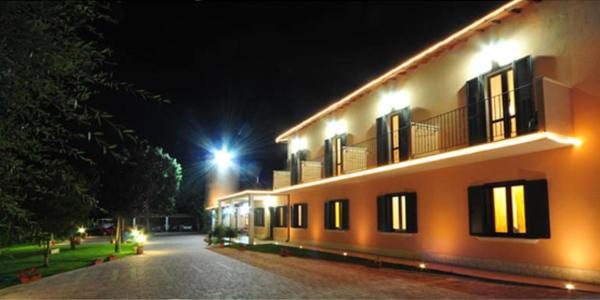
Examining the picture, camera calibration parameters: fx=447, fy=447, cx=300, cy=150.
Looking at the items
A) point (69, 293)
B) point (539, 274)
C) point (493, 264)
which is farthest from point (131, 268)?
point (539, 274)

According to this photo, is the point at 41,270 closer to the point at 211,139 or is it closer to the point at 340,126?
the point at 340,126

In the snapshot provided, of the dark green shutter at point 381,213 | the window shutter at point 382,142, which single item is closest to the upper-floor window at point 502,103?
the window shutter at point 382,142

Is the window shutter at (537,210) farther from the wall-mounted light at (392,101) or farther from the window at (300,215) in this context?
the window at (300,215)

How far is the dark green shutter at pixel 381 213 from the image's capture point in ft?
53.6

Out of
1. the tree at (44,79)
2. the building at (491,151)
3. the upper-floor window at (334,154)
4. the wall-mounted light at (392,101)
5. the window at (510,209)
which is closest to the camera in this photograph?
the tree at (44,79)

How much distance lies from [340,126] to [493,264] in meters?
10.4

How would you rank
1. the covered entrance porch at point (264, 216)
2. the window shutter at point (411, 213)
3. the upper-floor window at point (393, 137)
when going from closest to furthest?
the window shutter at point (411, 213) → the upper-floor window at point (393, 137) → the covered entrance porch at point (264, 216)

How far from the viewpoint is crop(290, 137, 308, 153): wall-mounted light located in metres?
24.9

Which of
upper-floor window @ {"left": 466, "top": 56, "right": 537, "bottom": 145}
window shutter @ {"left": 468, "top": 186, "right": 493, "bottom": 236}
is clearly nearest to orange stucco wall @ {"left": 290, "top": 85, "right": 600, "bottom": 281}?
window shutter @ {"left": 468, "top": 186, "right": 493, "bottom": 236}

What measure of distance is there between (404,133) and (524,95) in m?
4.97

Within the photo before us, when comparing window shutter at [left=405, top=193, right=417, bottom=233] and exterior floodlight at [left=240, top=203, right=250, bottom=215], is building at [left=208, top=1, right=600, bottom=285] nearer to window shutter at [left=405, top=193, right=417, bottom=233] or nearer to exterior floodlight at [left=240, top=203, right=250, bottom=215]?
window shutter at [left=405, top=193, right=417, bottom=233]

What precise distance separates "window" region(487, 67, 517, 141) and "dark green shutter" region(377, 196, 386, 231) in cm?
573

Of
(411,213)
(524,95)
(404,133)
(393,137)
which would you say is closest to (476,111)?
(524,95)

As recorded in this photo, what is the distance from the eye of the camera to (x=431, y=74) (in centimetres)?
1442
